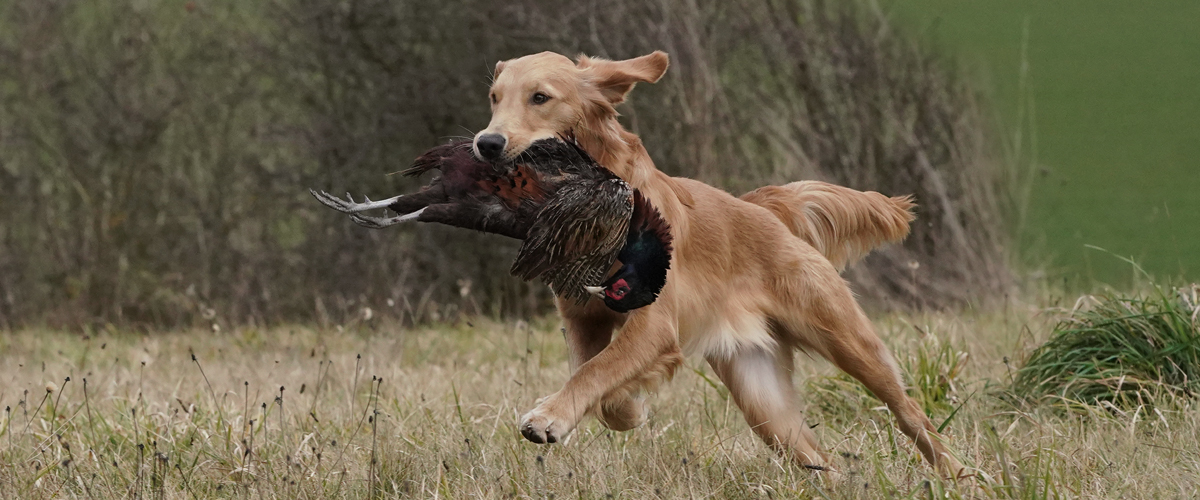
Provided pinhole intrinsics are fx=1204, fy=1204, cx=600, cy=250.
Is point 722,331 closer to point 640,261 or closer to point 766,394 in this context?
point 766,394

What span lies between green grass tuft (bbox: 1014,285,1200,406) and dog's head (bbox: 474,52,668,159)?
6.88 feet

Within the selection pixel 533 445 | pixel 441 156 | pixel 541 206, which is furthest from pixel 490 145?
pixel 533 445

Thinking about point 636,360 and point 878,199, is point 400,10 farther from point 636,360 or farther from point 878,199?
point 636,360

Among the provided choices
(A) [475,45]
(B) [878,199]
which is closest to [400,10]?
(A) [475,45]

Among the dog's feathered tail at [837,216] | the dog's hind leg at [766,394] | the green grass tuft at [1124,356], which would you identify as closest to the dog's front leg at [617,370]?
the dog's hind leg at [766,394]

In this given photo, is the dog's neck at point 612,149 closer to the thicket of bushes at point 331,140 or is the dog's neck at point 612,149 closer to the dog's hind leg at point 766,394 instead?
the dog's hind leg at point 766,394

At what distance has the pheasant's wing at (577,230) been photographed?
10.9ft

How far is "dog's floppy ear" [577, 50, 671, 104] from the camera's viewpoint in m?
3.96

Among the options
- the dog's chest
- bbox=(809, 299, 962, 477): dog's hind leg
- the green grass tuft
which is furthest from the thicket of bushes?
the dog's chest

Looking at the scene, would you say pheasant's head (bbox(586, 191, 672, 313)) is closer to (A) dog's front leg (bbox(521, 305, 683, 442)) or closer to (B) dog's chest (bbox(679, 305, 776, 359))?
(A) dog's front leg (bbox(521, 305, 683, 442))

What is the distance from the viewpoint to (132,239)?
9.09 meters

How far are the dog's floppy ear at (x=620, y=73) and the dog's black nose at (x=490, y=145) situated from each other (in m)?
0.52

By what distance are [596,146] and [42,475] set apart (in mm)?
2111

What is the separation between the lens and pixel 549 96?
3.80 meters
